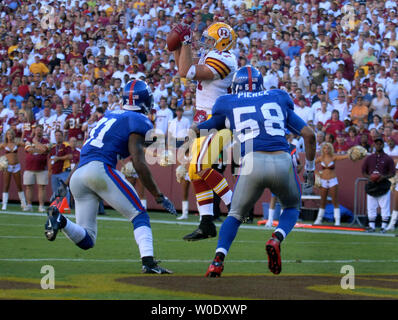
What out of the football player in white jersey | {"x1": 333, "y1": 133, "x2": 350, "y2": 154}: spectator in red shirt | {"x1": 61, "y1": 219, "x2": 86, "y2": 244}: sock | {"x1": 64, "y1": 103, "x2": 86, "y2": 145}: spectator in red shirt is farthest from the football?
{"x1": 61, "y1": 219, "x2": 86, "y2": 244}: sock

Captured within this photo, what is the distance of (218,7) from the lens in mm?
22062

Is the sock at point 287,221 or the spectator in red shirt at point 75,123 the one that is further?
the spectator in red shirt at point 75,123

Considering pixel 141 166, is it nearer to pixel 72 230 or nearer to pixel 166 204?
pixel 166 204

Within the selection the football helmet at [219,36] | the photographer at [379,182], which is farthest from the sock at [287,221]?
the photographer at [379,182]

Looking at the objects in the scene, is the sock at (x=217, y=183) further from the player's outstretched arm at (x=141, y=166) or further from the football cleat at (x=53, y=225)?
the football cleat at (x=53, y=225)

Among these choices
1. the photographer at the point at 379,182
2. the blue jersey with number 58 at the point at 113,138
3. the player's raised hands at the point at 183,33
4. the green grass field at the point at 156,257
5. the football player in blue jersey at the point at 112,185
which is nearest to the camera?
the green grass field at the point at 156,257

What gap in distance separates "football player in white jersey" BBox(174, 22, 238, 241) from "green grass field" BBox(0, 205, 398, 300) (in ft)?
2.11

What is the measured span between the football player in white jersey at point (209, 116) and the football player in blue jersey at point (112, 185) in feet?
5.38

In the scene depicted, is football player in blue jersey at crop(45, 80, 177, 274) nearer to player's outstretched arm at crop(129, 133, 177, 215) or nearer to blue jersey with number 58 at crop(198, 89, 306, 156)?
player's outstretched arm at crop(129, 133, 177, 215)

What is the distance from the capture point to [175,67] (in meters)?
20.5

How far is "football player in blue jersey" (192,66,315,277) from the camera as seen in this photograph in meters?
6.84

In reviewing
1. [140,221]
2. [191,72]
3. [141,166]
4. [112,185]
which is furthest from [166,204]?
[191,72]

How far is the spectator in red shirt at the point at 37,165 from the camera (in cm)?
1712

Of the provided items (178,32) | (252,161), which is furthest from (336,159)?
(252,161)
